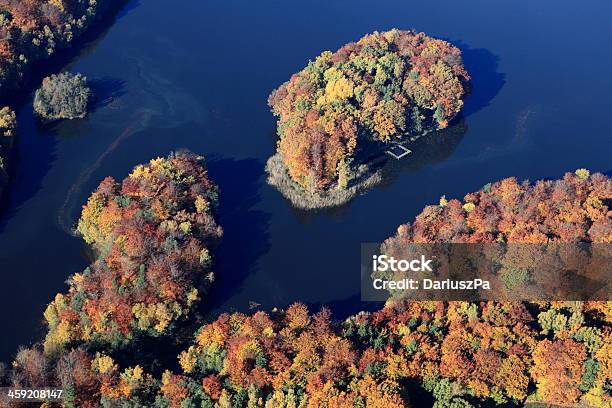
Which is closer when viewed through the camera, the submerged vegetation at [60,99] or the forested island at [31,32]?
the submerged vegetation at [60,99]

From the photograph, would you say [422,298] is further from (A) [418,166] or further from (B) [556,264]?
(A) [418,166]

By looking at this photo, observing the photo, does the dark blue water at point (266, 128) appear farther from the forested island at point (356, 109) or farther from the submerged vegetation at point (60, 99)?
the forested island at point (356, 109)

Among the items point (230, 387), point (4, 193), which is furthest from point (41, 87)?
point (230, 387)

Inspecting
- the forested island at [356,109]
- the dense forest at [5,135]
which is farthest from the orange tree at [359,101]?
the dense forest at [5,135]

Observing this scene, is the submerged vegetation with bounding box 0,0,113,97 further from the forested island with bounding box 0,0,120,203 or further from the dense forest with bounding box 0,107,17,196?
the dense forest with bounding box 0,107,17,196

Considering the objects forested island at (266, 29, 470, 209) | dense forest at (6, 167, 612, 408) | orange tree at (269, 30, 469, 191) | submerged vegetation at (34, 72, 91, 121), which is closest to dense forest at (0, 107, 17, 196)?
submerged vegetation at (34, 72, 91, 121)

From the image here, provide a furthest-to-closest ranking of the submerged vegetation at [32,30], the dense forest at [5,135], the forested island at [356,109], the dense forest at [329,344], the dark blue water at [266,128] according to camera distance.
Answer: the submerged vegetation at [32,30] < the forested island at [356,109] < the dense forest at [5,135] < the dark blue water at [266,128] < the dense forest at [329,344]
